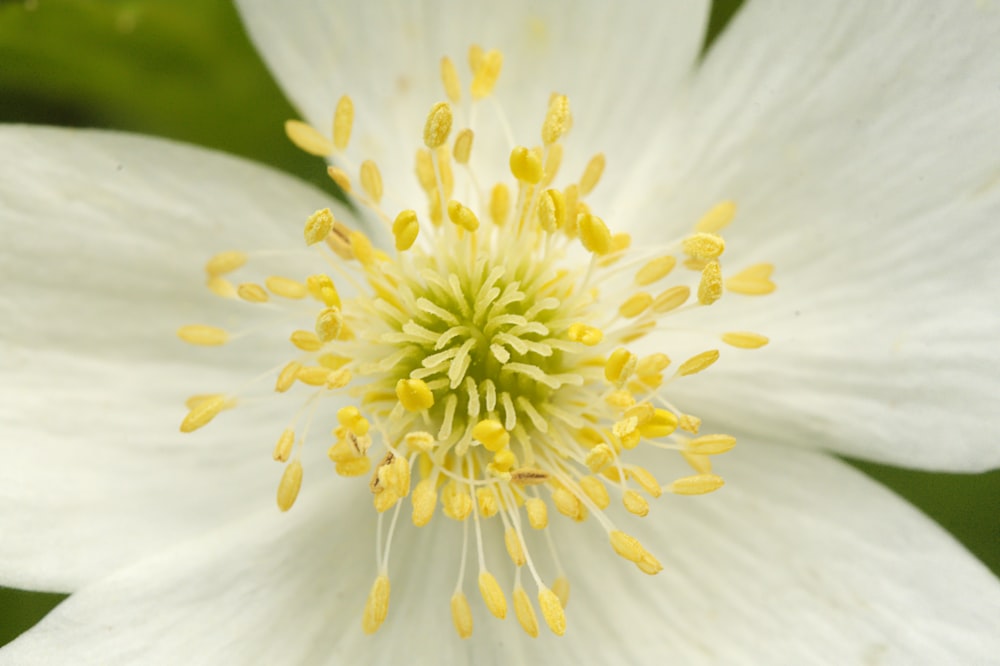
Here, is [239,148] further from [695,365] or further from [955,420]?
[955,420]

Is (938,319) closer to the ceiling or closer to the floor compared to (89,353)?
closer to the floor

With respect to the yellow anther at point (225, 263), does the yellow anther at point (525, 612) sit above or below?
below

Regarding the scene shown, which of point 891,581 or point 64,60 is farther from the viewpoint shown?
point 64,60

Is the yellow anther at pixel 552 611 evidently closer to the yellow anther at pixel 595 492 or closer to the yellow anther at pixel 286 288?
the yellow anther at pixel 595 492

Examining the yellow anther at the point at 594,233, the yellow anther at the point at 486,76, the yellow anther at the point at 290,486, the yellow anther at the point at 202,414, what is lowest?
the yellow anther at the point at 290,486

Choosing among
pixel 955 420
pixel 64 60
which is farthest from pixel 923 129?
pixel 64 60

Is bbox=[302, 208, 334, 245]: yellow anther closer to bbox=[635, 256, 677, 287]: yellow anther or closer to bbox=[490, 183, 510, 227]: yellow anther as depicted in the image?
bbox=[490, 183, 510, 227]: yellow anther

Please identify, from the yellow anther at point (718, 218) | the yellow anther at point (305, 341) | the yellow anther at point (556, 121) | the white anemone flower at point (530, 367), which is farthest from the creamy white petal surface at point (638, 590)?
the yellow anther at point (556, 121)
